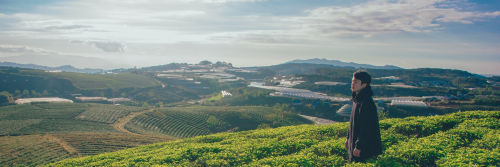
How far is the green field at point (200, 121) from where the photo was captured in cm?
6050

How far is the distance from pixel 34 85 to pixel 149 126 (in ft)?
315

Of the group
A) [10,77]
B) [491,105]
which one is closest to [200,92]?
[10,77]

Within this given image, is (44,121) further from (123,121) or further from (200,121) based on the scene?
(200,121)

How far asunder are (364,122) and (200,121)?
64366 millimetres

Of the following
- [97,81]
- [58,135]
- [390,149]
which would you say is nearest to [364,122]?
[390,149]

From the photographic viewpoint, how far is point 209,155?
12.0 meters

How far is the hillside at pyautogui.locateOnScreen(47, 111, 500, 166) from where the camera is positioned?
8469 millimetres

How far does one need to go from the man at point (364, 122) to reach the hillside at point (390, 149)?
0.52m

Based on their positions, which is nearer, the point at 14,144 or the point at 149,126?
the point at 14,144

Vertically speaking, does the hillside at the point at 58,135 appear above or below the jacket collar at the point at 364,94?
below

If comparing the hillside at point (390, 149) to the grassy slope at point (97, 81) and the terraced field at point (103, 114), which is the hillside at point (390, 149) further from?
the grassy slope at point (97, 81)

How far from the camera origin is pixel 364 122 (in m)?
7.78

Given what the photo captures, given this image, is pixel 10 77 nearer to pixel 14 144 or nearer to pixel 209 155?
pixel 14 144

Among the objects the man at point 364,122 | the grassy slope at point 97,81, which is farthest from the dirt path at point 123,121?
the grassy slope at point 97,81
